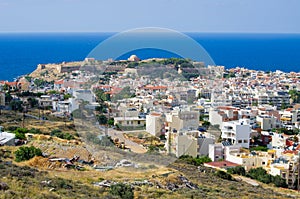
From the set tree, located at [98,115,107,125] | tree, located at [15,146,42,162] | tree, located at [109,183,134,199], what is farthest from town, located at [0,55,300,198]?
tree, located at [109,183,134,199]

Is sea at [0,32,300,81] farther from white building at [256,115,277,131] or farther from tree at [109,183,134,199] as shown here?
tree at [109,183,134,199]

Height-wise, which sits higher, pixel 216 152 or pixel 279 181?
pixel 216 152

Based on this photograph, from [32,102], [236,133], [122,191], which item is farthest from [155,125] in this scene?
[32,102]

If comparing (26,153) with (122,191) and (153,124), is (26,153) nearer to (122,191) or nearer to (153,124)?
(153,124)

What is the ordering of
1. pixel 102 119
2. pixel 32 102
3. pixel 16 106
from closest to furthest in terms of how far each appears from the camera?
pixel 102 119 → pixel 16 106 → pixel 32 102

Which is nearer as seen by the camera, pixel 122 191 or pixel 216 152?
pixel 122 191

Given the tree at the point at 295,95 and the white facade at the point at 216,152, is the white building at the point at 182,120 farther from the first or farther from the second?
the tree at the point at 295,95
